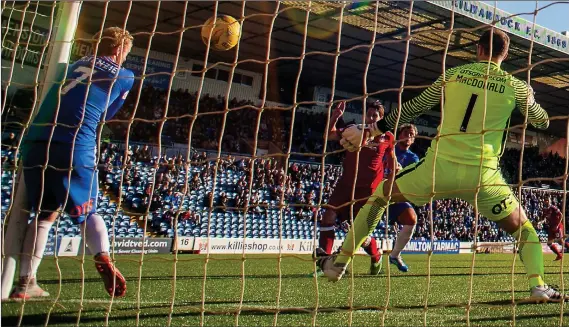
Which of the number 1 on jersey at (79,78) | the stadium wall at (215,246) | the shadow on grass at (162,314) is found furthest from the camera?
the stadium wall at (215,246)

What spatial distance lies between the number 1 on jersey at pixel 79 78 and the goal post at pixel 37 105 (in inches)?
2.5

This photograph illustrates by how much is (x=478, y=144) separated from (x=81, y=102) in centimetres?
248

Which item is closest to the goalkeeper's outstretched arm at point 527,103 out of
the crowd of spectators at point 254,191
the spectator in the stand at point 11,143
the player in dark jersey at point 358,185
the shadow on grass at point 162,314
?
the shadow on grass at point 162,314

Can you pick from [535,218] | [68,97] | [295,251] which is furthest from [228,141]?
[68,97]

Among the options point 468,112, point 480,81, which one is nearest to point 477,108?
point 468,112

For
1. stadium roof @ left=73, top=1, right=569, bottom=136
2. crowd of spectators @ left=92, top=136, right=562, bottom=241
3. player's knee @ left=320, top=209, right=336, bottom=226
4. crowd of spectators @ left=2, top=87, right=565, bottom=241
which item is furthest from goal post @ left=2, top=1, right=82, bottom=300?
stadium roof @ left=73, top=1, right=569, bottom=136

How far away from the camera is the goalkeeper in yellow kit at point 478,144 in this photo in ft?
11.3

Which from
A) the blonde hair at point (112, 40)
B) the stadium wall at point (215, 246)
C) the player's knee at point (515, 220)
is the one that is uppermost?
the blonde hair at point (112, 40)

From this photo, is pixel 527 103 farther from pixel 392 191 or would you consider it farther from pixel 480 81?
pixel 392 191

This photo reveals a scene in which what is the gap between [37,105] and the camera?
12.7 feet

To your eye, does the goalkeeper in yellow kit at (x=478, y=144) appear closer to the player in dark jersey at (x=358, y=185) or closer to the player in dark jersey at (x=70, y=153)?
the player in dark jersey at (x=70, y=153)

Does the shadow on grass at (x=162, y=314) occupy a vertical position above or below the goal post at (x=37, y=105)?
below

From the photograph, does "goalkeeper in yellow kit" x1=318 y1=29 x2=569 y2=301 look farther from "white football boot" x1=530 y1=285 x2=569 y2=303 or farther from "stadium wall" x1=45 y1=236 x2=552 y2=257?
"stadium wall" x1=45 y1=236 x2=552 y2=257

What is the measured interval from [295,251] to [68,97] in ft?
41.0
